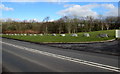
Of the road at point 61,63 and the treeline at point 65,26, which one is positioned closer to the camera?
the road at point 61,63

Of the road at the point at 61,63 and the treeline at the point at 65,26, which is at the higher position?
the treeline at the point at 65,26

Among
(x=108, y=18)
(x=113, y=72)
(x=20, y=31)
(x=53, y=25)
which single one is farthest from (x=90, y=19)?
(x=113, y=72)

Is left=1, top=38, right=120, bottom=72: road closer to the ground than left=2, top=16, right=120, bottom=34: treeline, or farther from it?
closer to the ground

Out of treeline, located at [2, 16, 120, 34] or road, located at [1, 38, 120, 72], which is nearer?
road, located at [1, 38, 120, 72]

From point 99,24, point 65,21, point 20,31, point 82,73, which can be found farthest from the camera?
point 99,24

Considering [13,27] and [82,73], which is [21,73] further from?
[13,27]

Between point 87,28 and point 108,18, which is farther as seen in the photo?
point 108,18

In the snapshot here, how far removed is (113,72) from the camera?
613cm

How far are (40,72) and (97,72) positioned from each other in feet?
8.32

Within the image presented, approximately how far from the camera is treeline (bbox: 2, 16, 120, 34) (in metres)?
61.8

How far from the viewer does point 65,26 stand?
6219 cm

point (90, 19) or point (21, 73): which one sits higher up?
point (90, 19)

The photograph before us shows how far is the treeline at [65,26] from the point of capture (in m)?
61.8

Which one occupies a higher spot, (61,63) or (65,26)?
(65,26)
